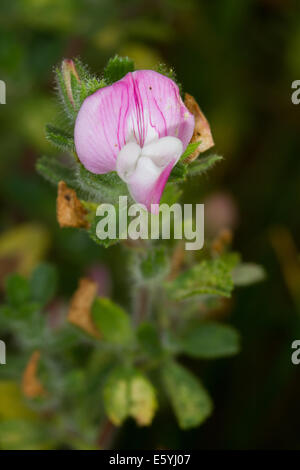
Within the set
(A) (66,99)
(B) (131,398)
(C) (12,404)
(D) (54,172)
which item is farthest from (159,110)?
(C) (12,404)

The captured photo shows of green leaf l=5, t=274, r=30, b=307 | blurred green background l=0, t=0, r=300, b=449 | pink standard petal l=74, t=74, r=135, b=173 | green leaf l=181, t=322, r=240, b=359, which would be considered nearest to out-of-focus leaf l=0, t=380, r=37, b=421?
blurred green background l=0, t=0, r=300, b=449

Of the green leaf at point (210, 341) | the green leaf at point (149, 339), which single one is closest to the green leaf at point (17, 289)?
the green leaf at point (149, 339)

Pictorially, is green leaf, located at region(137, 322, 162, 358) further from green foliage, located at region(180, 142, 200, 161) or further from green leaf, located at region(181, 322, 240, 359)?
green foliage, located at region(180, 142, 200, 161)

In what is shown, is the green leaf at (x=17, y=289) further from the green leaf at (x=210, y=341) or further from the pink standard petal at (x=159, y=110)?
the pink standard petal at (x=159, y=110)

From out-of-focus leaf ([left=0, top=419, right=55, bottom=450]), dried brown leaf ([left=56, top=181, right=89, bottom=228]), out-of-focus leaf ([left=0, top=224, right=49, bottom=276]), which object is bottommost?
out-of-focus leaf ([left=0, top=419, right=55, bottom=450])

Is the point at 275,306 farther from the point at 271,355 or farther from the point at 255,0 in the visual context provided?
the point at 255,0

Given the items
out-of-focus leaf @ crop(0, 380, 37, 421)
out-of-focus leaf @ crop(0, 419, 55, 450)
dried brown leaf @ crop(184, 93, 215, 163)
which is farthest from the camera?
out-of-focus leaf @ crop(0, 380, 37, 421)

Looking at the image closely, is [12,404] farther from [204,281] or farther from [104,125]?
[104,125]
